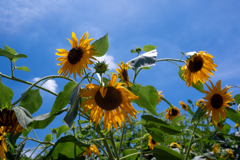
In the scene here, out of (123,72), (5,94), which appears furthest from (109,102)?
(5,94)

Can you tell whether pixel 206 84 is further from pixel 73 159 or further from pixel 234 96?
pixel 73 159

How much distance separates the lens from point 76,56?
4.35ft

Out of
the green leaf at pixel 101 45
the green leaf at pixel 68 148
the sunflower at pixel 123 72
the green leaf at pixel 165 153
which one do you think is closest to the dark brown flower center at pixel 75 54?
the green leaf at pixel 101 45

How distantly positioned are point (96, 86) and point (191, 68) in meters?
0.93

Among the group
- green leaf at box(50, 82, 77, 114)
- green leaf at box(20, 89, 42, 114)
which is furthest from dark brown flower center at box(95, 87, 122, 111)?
green leaf at box(20, 89, 42, 114)

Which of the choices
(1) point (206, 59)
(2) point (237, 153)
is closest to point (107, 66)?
(1) point (206, 59)

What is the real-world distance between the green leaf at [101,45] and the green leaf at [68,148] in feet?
1.79

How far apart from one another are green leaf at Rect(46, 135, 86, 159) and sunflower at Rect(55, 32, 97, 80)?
414 mm

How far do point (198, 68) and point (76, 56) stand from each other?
102 cm

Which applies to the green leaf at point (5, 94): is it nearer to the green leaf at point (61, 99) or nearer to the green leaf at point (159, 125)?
the green leaf at point (61, 99)

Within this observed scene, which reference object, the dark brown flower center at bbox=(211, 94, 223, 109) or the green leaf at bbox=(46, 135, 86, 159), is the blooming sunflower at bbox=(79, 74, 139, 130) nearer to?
the green leaf at bbox=(46, 135, 86, 159)

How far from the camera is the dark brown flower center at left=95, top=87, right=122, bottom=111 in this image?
1095mm

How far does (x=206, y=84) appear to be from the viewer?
5.97 feet

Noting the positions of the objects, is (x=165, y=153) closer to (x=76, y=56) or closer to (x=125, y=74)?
(x=125, y=74)
